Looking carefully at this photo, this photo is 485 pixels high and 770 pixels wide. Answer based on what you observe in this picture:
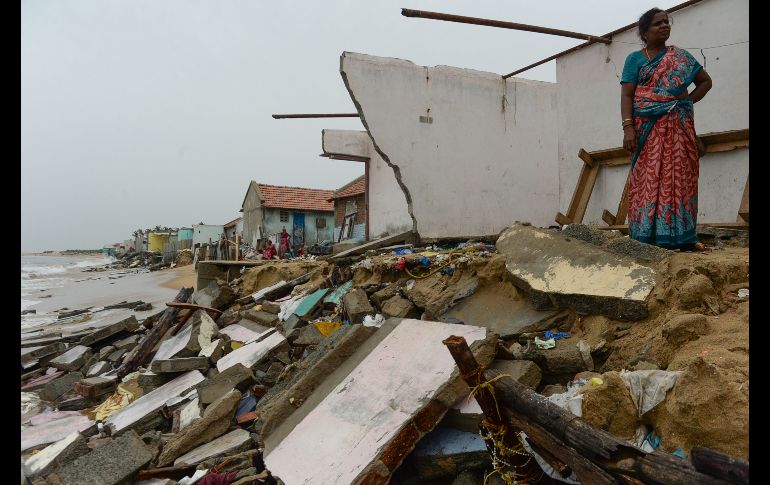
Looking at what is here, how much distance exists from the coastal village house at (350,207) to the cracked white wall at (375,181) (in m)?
7.74

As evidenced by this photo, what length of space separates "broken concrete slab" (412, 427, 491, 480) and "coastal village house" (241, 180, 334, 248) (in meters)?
23.5

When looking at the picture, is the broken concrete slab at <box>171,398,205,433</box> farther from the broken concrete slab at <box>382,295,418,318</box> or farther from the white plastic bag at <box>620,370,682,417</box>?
the white plastic bag at <box>620,370,682,417</box>

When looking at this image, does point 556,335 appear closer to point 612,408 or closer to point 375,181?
point 612,408

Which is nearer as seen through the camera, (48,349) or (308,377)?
(308,377)

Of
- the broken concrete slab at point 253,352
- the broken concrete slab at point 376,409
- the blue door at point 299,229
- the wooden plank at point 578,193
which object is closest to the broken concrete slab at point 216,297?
the broken concrete slab at point 253,352

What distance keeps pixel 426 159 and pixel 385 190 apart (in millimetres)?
2819

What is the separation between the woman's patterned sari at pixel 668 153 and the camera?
3541 millimetres

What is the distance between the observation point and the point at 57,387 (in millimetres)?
5539

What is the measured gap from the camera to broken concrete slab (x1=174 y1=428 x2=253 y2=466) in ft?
11.0

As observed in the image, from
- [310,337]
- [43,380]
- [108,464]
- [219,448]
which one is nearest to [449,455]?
[219,448]

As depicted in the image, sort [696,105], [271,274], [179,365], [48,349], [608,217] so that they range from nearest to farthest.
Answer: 1. [179,365]
2. [696,105]
3. [608,217]
4. [48,349]
5. [271,274]

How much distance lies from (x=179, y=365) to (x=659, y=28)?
5.69 metres
